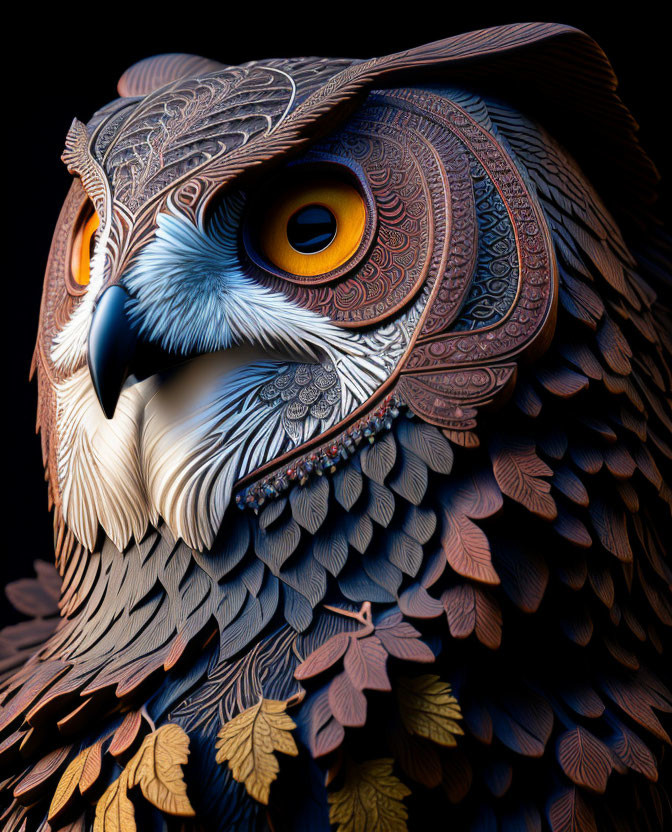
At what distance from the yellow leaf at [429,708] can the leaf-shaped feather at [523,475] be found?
22 cm

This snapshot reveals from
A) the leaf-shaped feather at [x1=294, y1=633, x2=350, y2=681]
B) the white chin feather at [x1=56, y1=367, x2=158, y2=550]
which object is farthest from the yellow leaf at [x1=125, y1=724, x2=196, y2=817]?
the white chin feather at [x1=56, y1=367, x2=158, y2=550]

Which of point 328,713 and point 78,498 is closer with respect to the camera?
point 328,713

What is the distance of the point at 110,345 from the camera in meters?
1.02

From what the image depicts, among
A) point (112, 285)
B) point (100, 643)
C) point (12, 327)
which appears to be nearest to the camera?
point (112, 285)

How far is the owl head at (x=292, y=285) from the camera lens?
1.07 metres

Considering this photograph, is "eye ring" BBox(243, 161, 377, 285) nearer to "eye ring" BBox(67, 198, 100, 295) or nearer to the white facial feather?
the white facial feather

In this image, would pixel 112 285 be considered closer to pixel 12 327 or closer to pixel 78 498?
pixel 78 498

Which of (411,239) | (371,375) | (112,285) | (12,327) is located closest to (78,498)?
(112,285)

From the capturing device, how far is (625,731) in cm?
107

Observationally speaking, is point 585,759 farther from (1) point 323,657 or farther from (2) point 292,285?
(2) point 292,285

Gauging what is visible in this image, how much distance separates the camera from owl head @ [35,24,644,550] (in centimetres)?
107

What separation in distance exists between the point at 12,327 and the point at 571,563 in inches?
61.3

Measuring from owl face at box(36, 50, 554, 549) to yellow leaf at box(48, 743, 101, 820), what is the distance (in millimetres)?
274

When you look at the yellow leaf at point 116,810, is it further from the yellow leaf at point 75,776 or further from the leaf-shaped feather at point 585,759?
the leaf-shaped feather at point 585,759
